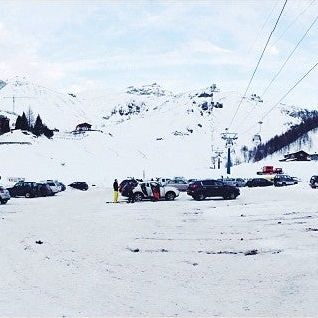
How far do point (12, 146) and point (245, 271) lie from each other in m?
105

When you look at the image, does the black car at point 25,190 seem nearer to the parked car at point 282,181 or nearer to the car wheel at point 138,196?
the car wheel at point 138,196

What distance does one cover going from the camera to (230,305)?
9.12 meters

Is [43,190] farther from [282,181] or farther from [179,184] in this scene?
[282,181]

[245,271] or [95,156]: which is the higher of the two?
[95,156]

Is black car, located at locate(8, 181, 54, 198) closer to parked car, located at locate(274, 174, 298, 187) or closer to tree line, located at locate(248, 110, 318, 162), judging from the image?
parked car, located at locate(274, 174, 298, 187)

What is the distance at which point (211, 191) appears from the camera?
3872cm

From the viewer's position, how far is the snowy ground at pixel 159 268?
9031 mm

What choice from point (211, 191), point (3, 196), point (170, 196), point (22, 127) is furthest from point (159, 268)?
point (22, 127)

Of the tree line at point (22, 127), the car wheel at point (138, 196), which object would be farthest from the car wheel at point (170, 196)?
the tree line at point (22, 127)

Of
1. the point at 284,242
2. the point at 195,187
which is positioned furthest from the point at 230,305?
the point at 195,187

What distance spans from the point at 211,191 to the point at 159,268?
87.6 ft

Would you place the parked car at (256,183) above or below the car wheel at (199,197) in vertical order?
above

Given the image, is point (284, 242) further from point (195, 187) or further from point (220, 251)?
point (195, 187)

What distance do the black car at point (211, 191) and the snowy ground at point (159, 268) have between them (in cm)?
1618
